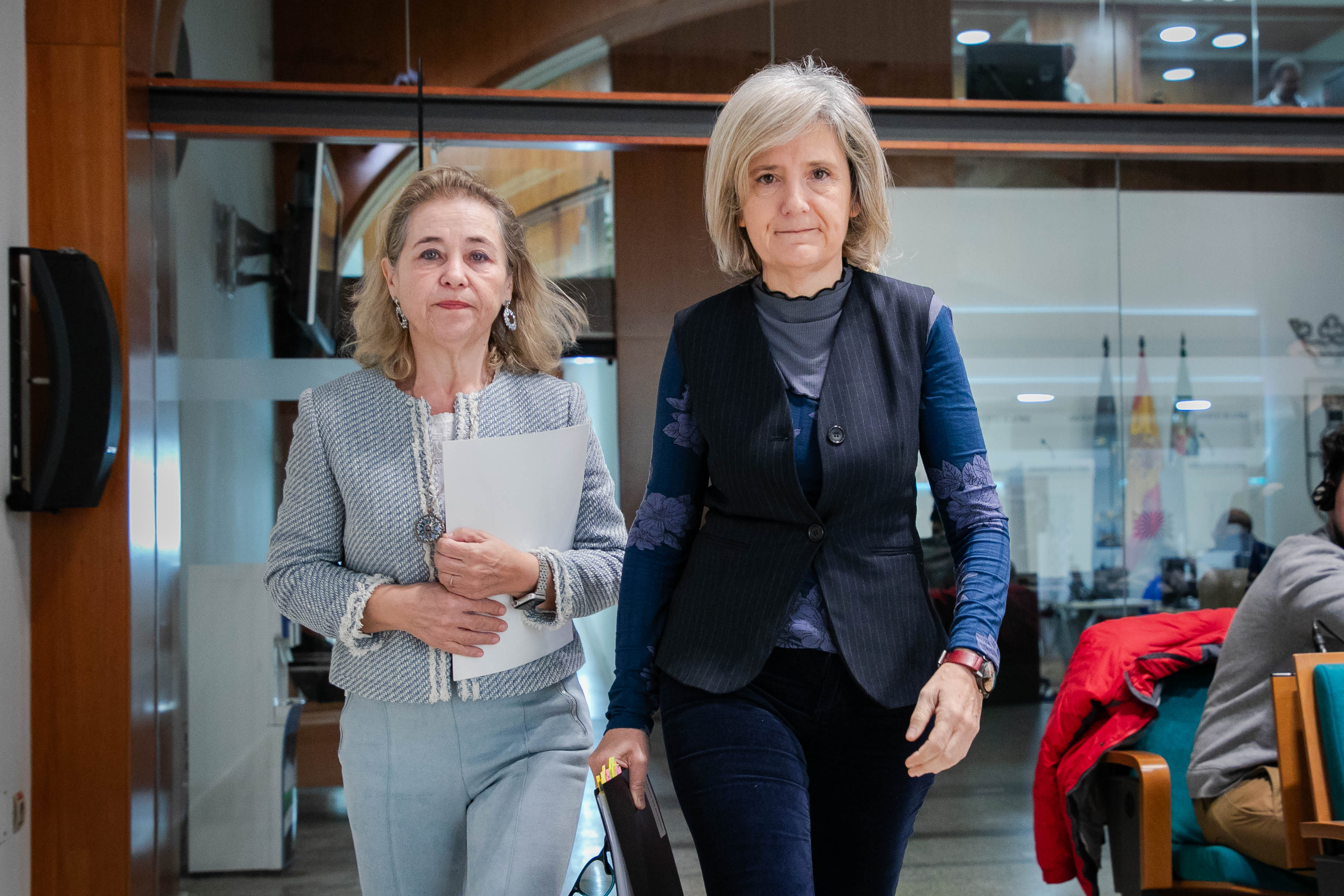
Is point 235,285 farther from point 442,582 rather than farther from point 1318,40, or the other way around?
point 1318,40

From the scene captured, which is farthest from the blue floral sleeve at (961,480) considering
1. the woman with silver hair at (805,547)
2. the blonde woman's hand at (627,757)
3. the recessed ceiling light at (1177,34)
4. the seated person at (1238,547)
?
the recessed ceiling light at (1177,34)

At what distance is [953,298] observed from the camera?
4051 millimetres

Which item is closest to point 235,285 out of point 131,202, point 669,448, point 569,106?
point 131,202

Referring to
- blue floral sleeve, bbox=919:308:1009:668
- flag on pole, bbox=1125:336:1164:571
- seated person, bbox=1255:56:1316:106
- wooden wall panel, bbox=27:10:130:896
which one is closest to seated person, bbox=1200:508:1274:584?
flag on pole, bbox=1125:336:1164:571

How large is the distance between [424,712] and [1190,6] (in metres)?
4.14

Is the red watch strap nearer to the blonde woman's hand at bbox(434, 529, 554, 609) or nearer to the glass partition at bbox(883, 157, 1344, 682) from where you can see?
the blonde woman's hand at bbox(434, 529, 554, 609)

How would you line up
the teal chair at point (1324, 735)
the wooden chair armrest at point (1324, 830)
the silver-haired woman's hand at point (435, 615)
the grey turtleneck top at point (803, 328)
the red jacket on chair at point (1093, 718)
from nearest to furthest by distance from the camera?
1. the grey turtleneck top at point (803, 328)
2. the silver-haired woman's hand at point (435, 615)
3. the wooden chair armrest at point (1324, 830)
4. the teal chair at point (1324, 735)
5. the red jacket on chair at point (1093, 718)

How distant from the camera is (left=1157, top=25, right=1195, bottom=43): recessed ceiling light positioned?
4098 mm

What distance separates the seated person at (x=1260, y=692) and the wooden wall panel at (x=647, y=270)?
1966 millimetres

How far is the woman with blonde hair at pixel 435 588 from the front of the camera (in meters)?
1.66

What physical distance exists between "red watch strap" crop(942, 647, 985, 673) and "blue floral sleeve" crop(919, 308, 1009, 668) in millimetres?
34

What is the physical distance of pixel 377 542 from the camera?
1731 millimetres

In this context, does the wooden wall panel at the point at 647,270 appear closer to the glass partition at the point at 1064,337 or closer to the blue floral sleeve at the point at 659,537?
the glass partition at the point at 1064,337

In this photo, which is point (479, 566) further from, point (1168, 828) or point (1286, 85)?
point (1286, 85)
